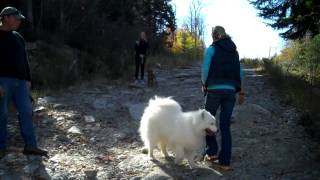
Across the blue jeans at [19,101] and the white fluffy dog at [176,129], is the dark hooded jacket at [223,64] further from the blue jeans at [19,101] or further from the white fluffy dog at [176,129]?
the blue jeans at [19,101]

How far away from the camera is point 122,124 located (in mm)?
12062

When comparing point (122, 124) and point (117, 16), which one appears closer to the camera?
point (122, 124)

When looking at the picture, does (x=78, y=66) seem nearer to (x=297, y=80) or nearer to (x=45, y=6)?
(x=45, y=6)

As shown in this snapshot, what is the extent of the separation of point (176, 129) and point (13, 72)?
2.73m

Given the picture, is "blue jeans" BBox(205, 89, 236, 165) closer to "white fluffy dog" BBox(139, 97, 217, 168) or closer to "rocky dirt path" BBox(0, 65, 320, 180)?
"white fluffy dog" BBox(139, 97, 217, 168)

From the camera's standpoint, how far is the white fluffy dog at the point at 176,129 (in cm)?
805

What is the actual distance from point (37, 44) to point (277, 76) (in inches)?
368

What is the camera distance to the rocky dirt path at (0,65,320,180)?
8.02 meters

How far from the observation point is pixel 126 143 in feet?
33.6

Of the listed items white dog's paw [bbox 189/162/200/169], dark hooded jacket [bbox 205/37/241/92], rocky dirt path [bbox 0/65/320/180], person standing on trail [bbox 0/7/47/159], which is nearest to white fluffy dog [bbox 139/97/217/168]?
white dog's paw [bbox 189/162/200/169]

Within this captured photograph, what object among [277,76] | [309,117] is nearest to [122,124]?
[309,117]

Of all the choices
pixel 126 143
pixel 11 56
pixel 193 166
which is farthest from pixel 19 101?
pixel 193 166

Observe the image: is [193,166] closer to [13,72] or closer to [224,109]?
[224,109]

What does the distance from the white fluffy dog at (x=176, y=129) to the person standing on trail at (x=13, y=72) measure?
200 cm
